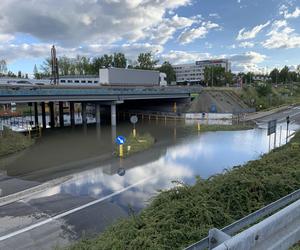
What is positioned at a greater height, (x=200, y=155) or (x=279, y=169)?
(x=279, y=169)

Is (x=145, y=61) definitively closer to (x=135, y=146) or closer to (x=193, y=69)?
(x=193, y=69)

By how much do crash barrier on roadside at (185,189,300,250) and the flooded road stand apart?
5439 millimetres

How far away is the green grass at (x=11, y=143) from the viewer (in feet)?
85.8

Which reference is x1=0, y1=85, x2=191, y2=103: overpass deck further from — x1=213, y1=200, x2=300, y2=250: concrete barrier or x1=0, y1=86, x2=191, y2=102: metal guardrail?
x1=213, y1=200, x2=300, y2=250: concrete barrier

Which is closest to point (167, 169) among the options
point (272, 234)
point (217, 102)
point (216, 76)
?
point (272, 234)

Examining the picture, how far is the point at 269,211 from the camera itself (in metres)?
Answer: 4.61

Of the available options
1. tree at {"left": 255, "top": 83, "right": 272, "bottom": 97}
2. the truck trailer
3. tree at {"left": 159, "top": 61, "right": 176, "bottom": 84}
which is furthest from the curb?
tree at {"left": 159, "top": 61, "right": 176, "bottom": 84}

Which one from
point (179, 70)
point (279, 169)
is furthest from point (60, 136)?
point (179, 70)

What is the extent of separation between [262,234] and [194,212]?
2732 mm

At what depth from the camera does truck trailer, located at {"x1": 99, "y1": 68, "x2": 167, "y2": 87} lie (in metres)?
63.8

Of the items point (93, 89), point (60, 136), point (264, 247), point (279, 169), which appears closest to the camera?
point (264, 247)

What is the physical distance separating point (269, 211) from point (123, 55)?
12152 cm

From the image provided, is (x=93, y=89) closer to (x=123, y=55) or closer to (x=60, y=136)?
(x=60, y=136)

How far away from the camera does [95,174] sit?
18562 mm
